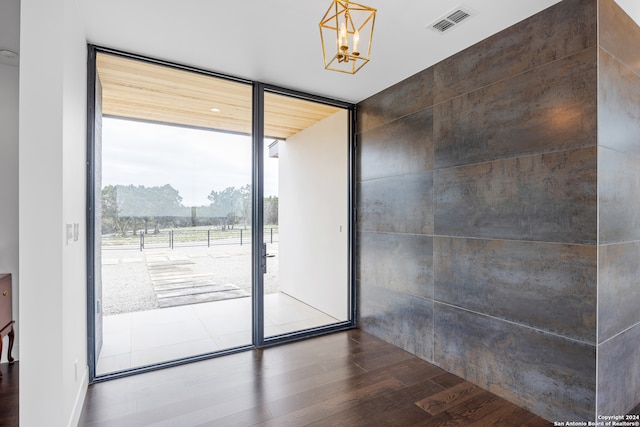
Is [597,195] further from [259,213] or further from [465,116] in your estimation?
[259,213]

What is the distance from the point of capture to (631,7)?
2.27 m

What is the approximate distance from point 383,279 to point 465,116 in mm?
1954

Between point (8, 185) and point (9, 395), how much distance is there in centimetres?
194

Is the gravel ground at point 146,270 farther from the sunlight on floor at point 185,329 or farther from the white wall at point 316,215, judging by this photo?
the white wall at point 316,215

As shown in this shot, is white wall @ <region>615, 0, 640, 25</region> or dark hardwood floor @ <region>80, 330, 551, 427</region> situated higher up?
white wall @ <region>615, 0, 640, 25</region>

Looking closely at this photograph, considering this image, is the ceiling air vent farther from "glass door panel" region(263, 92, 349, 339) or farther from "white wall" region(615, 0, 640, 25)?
"glass door panel" region(263, 92, 349, 339)

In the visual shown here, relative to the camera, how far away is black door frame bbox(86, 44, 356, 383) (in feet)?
9.09

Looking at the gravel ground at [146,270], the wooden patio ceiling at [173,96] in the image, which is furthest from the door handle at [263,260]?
the wooden patio ceiling at [173,96]

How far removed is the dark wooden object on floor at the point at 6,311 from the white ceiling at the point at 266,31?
83.3 inches

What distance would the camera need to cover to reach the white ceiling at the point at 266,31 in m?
2.28

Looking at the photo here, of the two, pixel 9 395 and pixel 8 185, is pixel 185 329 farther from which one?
pixel 8 185

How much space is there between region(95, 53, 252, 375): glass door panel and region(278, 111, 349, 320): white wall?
4.22 feet

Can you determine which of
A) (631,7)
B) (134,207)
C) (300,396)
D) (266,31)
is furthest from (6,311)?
(631,7)

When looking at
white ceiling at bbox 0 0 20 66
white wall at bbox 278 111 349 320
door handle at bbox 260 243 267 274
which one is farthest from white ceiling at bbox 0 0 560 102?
door handle at bbox 260 243 267 274
